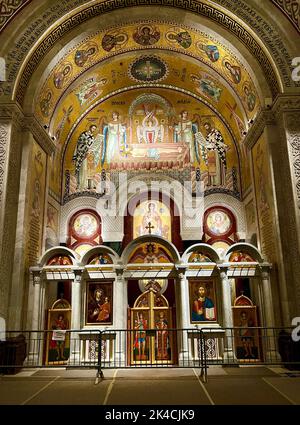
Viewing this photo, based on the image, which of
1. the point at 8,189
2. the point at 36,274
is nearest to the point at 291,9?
the point at 8,189

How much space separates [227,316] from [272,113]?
19.7ft

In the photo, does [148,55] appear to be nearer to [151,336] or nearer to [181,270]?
[181,270]

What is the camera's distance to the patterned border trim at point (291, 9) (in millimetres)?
9961

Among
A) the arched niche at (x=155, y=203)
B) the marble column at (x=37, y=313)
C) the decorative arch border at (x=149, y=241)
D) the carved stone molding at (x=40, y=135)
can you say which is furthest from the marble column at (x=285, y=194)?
the carved stone molding at (x=40, y=135)

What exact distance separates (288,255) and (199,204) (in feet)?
18.1

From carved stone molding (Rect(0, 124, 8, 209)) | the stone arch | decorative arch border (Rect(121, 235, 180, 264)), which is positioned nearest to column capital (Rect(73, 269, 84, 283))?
decorative arch border (Rect(121, 235, 180, 264))

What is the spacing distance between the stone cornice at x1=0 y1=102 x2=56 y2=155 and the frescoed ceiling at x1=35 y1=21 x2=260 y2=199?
695mm

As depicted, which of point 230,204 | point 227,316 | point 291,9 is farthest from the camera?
point 230,204

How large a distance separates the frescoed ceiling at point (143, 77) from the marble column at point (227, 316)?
18.3 ft

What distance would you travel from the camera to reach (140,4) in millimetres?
11297

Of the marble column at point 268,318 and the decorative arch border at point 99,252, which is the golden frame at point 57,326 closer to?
the decorative arch border at point 99,252

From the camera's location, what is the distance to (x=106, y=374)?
7.88 meters

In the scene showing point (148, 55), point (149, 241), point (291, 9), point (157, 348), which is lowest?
point (157, 348)
